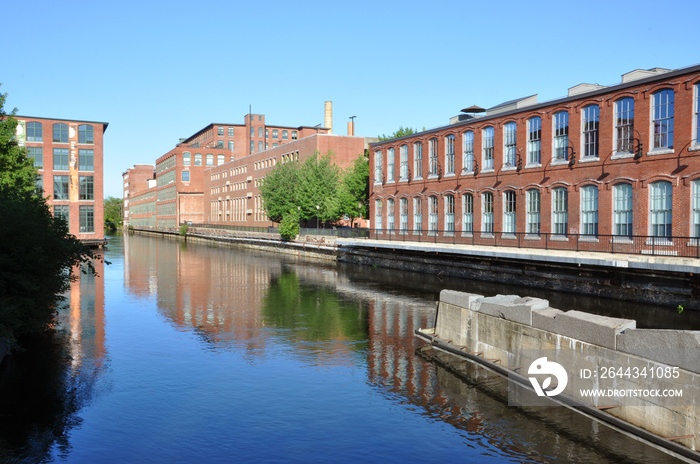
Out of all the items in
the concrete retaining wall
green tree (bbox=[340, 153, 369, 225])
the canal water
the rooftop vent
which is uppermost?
the rooftop vent

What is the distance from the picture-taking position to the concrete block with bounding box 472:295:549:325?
14.5 meters

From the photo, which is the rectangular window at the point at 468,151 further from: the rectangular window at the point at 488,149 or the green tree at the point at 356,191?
the green tree at the point at 356,191

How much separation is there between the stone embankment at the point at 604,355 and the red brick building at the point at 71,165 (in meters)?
70.7

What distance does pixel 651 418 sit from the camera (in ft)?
35.8

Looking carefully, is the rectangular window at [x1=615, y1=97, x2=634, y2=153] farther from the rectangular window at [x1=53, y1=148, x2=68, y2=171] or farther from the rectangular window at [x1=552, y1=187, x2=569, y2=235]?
the rectangular window at [x1=53, y1=148, x2=68, y2=171]

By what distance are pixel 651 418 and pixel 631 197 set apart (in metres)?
22.1

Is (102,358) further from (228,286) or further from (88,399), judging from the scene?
(228,286)

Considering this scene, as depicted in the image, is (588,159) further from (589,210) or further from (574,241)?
(574,241)

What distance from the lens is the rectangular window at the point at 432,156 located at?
4631cm

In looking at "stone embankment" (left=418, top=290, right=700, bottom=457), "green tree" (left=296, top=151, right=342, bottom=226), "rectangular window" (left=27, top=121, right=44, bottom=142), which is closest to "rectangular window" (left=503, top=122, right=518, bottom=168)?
"stone embankment" (left=418, top=290, right=700, bottom=457)

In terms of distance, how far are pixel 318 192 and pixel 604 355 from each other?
5625 cm

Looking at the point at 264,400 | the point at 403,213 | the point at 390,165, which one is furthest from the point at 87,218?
the point at 264,400

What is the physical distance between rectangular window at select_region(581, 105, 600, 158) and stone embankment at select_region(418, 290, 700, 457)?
19522mm

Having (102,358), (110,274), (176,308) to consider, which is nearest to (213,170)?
(110,274)
